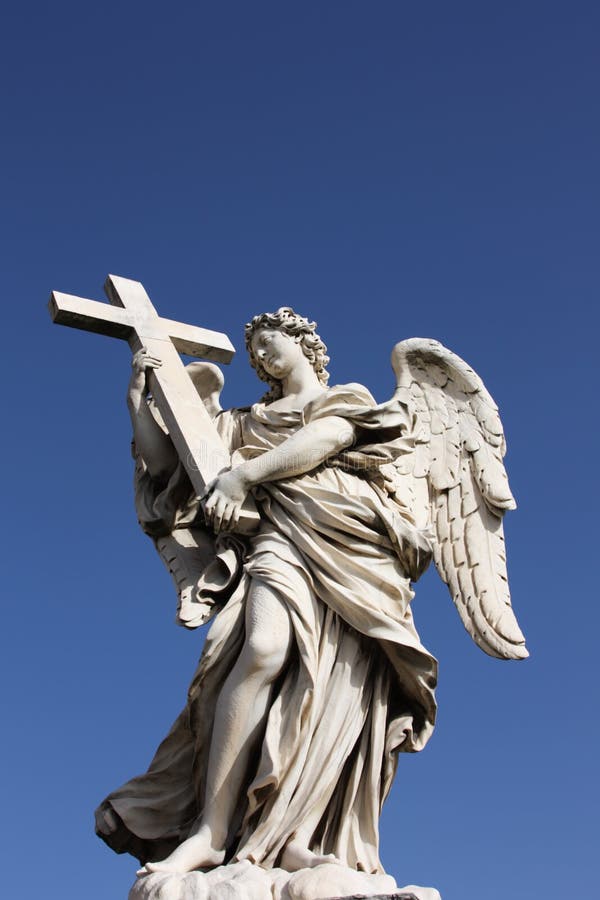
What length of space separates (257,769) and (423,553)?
1.36m

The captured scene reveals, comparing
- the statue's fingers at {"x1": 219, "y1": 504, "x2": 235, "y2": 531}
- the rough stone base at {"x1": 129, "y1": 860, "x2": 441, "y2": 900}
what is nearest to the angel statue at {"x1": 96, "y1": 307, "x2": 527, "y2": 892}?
the statue's fingers at {"x1": 219, "y1": 504, "x2": 235, "y2": 531}

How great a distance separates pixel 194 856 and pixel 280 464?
6.48 feet

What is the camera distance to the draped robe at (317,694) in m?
6.09

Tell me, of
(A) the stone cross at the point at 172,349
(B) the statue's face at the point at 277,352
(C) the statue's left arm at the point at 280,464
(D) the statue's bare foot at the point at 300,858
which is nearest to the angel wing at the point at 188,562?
(A) the stone cross at the point at 172,349

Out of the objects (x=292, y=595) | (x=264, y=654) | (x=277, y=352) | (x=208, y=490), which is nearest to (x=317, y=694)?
(x=264, y=654)

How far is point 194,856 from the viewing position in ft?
19.2

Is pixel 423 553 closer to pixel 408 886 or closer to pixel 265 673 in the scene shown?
pixel 265 673

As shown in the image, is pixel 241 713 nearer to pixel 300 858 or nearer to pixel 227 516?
pixel 300 858

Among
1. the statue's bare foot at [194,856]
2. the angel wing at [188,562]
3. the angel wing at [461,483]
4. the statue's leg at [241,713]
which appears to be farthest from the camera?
the angel wing at [461,483]

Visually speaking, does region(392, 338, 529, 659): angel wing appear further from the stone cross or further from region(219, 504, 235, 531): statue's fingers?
region(219, 504, 235, 531): statue's fingers

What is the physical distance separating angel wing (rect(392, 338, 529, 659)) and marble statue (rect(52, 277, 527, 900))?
0.01 metres

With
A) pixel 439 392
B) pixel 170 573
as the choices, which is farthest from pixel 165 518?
pixel 439 392

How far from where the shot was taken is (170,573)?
6949 mm

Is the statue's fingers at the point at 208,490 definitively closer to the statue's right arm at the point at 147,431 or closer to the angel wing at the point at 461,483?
the statue's right arm at the point at 147,431
